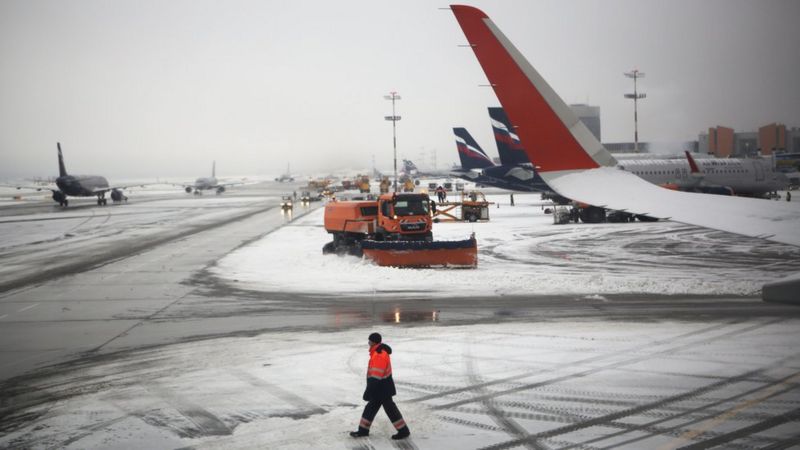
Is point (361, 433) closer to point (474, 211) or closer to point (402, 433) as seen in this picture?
point (402, 433)

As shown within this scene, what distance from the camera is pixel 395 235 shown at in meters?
26.0

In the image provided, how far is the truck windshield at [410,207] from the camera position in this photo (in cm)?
2630

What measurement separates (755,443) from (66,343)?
548 inches

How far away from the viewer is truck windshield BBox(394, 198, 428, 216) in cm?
2630

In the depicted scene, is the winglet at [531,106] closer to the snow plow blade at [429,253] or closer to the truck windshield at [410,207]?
the snow plow blade at [429,253]

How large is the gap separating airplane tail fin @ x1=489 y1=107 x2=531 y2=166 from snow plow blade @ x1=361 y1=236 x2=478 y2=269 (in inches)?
1018

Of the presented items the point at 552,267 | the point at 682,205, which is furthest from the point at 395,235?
the point at 682,205

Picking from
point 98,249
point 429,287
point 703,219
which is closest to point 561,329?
point 429,287

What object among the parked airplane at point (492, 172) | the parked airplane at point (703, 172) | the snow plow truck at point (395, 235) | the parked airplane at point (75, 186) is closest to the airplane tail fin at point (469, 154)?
the parked airplane at point (492, 172)

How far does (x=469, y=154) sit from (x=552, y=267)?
43.4m

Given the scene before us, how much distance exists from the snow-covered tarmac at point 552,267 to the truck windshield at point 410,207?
8.67ft

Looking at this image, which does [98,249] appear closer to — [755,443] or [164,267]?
[164,267]

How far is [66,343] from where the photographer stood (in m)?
14.8

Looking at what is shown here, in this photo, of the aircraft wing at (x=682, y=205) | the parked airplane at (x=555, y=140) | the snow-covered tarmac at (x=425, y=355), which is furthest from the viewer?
the snow-covered tarmac at (x=425, y=355)
